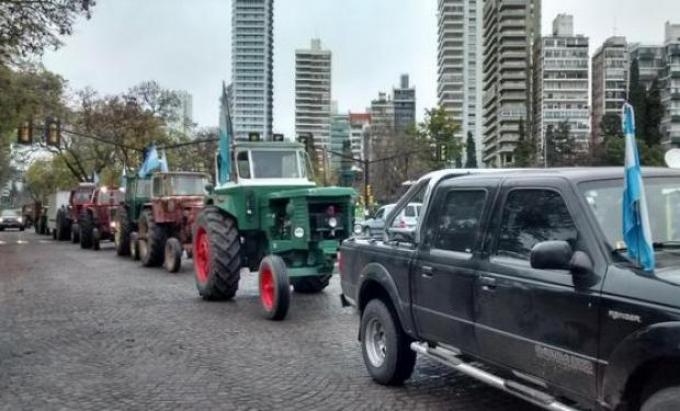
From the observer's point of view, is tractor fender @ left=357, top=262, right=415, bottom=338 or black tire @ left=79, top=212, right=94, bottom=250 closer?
tractor fender @ left=357, top=262, right=415, bottom=338

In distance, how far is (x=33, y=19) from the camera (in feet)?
71.1

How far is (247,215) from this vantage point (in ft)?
40.6

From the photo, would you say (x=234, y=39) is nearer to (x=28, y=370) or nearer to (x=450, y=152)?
(x=450, y=152)

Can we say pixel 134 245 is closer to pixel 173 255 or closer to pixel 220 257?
pixel 173 255

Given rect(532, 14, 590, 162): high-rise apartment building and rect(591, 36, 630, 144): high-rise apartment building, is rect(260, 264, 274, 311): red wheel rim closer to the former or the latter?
rect(591, 36, 630, 144): high-rise apartment building

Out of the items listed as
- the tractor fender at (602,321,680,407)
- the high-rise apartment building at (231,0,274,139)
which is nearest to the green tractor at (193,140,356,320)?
the tractor fender at (602,321,680,407)

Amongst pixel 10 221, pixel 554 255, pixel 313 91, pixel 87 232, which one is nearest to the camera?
pixel 554 255

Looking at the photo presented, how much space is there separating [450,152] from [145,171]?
44.9 meters

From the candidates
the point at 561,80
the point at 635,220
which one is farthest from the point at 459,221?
the point at 561,80

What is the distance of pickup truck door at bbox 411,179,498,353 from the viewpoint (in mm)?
5484

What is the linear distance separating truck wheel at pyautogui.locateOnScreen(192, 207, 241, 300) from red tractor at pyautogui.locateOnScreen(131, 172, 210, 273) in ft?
16.4

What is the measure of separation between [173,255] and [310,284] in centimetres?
532

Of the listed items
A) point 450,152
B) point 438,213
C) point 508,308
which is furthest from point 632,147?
point 450,152

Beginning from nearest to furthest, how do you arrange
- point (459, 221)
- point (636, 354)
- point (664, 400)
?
point (664, 400) < point (636, 354) < point (459, 221)
